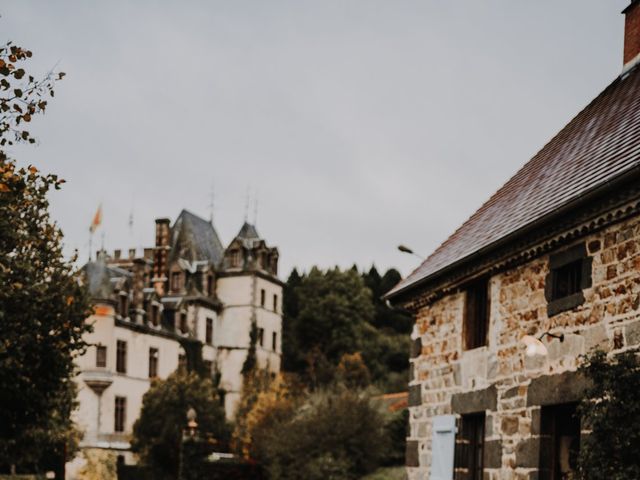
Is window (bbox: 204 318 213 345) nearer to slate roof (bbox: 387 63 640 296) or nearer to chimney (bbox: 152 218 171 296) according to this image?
chimney (bbox: 152 218 171 296)

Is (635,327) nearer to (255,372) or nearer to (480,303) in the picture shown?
A: (480,303)

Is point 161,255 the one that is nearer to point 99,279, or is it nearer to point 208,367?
point 208,367

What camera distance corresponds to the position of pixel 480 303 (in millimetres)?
13828

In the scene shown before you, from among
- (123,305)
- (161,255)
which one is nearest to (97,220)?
(161,255)

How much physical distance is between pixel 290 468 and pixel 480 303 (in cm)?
1719

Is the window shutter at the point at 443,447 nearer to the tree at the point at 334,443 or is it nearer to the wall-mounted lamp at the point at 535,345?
the wall-mounted lamp at the point at 535,345

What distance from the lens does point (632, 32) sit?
14.8 meters

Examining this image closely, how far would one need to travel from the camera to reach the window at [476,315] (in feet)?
44.7

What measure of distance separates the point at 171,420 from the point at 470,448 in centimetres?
3372

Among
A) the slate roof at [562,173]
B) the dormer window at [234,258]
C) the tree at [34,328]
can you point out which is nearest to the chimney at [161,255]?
the dormer window at [234,258]

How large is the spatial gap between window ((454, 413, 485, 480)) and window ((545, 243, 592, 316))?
255 centimetres

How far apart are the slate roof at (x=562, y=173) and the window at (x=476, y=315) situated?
1.67ft

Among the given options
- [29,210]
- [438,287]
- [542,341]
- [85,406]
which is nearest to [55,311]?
[29,210]

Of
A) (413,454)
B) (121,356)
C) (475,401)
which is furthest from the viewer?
(121,356)
